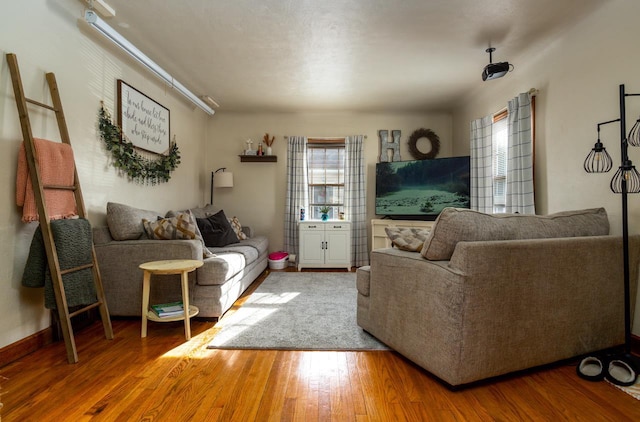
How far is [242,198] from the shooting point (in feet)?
17.0

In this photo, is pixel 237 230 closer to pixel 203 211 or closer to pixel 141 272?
pixel 203 211

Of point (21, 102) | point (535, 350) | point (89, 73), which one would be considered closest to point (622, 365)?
point (535, 350)

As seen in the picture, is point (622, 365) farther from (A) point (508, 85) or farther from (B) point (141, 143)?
(B) point (141, 143)

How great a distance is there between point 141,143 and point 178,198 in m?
1.05

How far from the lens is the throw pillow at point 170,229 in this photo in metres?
2.70

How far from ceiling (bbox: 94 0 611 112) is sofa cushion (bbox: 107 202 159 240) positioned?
1.55 m

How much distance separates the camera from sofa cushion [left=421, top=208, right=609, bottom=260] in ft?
5.32

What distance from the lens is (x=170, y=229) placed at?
2.72 metres

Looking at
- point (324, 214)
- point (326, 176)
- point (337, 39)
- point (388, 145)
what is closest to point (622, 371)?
point (337, 39)

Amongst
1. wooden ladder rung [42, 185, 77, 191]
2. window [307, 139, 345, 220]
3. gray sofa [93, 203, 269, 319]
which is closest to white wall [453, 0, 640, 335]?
window [307, 139, 345, 220]

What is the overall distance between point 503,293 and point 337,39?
2462 mm

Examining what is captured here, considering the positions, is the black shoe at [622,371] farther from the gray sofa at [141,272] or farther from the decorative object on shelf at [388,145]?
the decorative object on shelf at [388,145]

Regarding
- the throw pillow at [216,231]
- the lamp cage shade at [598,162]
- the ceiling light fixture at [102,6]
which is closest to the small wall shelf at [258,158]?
the throw pillow at [216,231]

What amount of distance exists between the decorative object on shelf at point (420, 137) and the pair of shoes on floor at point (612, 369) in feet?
12.2
